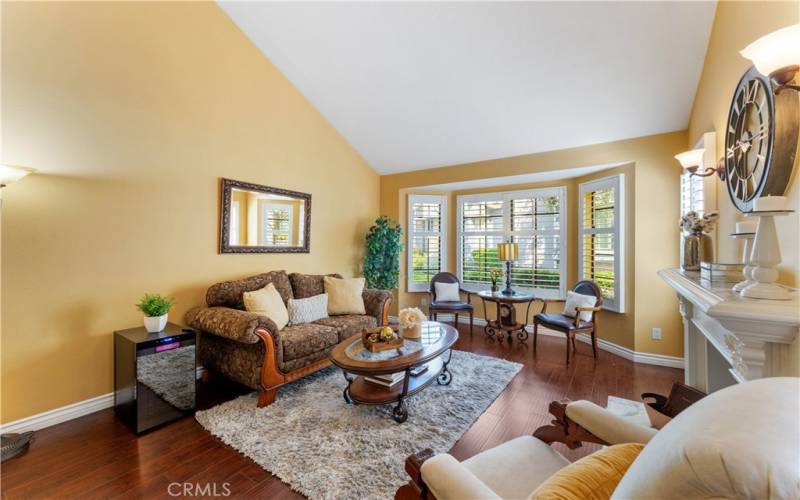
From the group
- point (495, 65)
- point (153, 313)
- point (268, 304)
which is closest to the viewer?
point (153, 313)

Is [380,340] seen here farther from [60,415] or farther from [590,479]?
[60,415]

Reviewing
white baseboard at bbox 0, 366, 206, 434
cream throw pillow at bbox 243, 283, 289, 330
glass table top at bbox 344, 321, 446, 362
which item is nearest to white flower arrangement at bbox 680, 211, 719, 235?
glass table top at bbox 344, 321, 446, 362

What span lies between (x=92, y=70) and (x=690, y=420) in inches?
160

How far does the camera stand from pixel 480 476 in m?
1.12

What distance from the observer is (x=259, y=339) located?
2510 mm

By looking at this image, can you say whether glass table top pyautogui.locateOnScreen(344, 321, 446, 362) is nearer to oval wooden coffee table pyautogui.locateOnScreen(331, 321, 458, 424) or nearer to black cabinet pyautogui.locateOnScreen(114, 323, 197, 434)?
oval wooden coffee table pyautogui.locateOnScreen(331, 321, 458, 424)

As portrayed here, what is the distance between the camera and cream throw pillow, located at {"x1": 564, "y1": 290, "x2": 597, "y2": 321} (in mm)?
3689

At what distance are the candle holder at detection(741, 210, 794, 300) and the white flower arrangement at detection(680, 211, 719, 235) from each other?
130 centimetres

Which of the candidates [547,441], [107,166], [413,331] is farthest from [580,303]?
[107,166]

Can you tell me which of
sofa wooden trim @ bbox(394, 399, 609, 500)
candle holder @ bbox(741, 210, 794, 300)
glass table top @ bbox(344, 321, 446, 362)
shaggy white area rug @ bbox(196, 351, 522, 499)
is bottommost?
shaggy white area rug @ bbox(196, 351, 522, 499)

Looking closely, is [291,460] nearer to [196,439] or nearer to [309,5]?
[196,439]

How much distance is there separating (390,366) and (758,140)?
2.52 metres

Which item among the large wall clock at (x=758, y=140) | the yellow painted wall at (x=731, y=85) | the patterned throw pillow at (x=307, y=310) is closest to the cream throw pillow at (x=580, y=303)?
the yellow painted wall at (x=731, y=85)

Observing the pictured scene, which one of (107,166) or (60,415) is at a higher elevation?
(107,166)
